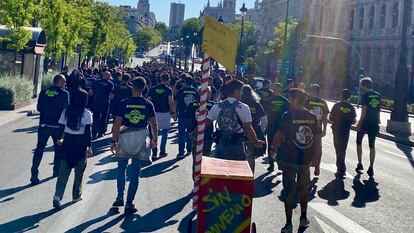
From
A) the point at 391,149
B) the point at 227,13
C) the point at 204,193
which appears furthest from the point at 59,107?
the point at 227,13

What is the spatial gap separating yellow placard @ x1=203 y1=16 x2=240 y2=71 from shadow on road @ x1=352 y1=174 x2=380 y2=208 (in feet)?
12.7

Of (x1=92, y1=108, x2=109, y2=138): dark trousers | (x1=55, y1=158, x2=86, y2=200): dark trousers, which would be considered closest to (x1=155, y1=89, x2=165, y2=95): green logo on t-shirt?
(x1=92, y1=108, x2=109, y2=138): dark trousers

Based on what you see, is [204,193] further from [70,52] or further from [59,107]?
[70,52]

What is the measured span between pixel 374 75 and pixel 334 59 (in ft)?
23.2

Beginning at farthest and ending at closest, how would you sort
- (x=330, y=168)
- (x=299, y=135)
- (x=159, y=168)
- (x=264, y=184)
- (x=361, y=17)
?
1. (x=361, y=17)
2. (x=330, y=168)
3. (x=159, y=168)
4. (x=264, y=184)
5. (x=299, y=135)

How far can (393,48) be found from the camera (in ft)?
212

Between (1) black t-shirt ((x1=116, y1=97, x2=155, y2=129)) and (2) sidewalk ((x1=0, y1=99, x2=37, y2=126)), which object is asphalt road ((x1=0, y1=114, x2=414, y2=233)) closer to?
(1) black t-shirt ((x1=116, y1=97, x2=155, y2=129))

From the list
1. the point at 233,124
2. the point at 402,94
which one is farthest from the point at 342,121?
the point at 402,94

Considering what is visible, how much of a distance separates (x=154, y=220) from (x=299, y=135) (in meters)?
2.40

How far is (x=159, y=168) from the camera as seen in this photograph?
1201 centimetres

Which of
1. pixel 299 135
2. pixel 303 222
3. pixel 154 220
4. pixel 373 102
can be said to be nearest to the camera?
pixel 299 135

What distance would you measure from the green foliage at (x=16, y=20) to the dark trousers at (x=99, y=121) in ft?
31.2

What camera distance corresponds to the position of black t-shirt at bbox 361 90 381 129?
477 inches

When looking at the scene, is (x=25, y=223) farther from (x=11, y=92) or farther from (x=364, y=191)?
(x=11, y=92)
